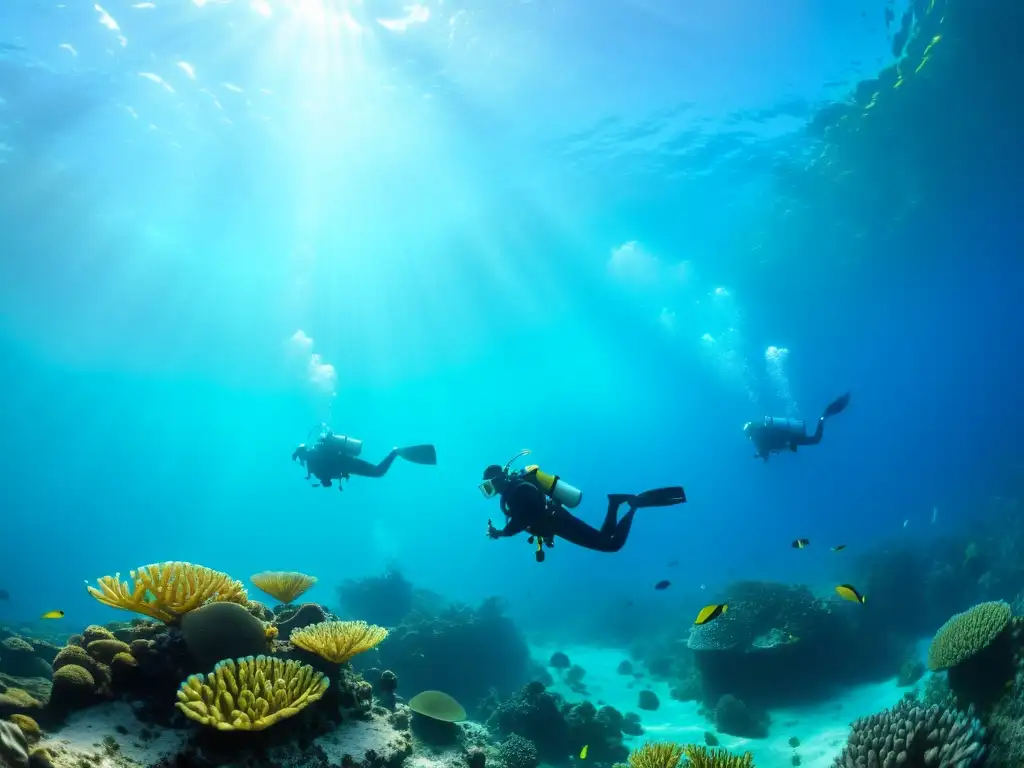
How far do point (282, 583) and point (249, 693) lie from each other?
9.11 feet

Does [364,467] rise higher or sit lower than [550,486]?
higher

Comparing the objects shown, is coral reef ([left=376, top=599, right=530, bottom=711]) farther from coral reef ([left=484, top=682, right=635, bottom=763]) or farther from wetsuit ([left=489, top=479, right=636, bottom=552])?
wetsuit ([left=489, top=479, right=636, bottom=552])

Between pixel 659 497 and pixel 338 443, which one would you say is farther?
pixel 338 443

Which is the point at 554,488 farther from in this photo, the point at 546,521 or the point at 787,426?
the point at 787,426

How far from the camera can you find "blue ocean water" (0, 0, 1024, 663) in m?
22.3

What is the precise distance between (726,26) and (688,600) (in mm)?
30188

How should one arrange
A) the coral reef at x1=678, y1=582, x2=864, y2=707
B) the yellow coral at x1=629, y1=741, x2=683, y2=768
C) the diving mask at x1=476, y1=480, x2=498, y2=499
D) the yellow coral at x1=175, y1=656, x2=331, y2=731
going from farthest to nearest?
1. the coral reef at x1=678, y1=582, x2=864, y2=707
2. the diving mask at x1=476, y1=480, x2=498, y2=499
3. the yellow coral at x1=629, y1=741, x2=683, y2=768
4. the yellow coral at x1=175, y1=656, x2=331, y2=731

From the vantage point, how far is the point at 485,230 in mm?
36688

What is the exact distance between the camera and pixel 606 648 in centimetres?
2586

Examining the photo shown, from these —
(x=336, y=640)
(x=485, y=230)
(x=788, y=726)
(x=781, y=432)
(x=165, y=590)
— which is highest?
(x=485, y=230)

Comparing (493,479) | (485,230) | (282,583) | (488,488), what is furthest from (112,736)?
(485,230)

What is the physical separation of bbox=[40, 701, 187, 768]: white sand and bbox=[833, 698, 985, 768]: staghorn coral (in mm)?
5887

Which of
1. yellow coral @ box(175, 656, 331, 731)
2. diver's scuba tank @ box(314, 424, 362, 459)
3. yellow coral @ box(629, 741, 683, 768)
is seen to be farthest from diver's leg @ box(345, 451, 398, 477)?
yellow coral @ box(629, 741, 683, 768)

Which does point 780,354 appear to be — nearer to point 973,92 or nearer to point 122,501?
point 973,92
